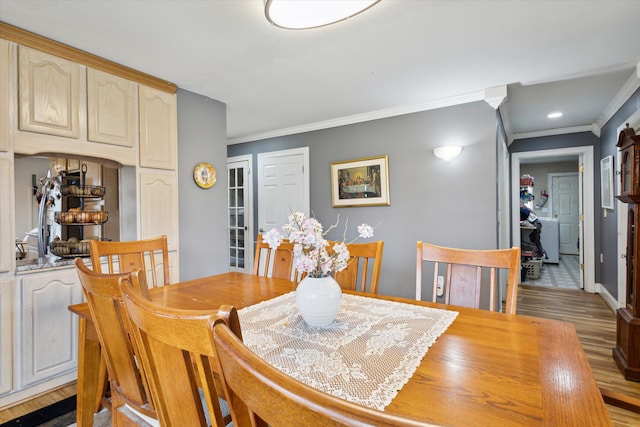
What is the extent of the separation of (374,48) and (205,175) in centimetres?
193

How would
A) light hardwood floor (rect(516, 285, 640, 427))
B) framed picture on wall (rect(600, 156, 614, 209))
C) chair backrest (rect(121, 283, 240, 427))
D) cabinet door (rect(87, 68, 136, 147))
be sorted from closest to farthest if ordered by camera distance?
chair backrest (rect(121, 283, 240, 427)) < light hardwood floor (rect(516, 285, 640, 427)) < cabinet door (rect(87, 68, 136, 147)) < framed picture on wall (rect(600, 156, 614, 209))

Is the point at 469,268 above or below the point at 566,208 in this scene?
below

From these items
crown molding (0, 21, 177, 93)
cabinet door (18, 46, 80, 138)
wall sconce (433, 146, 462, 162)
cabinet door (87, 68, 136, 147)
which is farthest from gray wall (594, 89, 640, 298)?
cabinet door (18, 46, 80, 138)

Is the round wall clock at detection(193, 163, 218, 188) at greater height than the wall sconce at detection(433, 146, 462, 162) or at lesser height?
lesser

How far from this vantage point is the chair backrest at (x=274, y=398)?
302 mm

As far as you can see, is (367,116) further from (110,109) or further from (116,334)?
(116,334)

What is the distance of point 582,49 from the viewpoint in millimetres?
2273

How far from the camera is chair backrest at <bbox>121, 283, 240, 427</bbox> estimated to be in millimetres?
505

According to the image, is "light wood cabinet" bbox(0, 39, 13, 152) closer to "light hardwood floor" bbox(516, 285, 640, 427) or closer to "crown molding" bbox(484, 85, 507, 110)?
"crown molding" bbox(484, 85, 507, 110)

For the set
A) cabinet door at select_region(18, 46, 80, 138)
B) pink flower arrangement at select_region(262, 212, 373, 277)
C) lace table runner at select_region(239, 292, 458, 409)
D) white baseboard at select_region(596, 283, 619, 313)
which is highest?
cabinet door at select_region(18, 46, 80, 138)

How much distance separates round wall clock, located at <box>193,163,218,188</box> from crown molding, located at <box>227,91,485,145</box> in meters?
1.50

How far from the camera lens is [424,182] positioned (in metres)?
3.43

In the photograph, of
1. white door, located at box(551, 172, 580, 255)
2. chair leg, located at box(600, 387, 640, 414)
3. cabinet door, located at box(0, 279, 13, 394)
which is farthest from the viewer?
white door, located at box(551, 172, 580, 255)

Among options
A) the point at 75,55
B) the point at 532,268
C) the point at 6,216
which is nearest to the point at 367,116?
the point at 75,55
